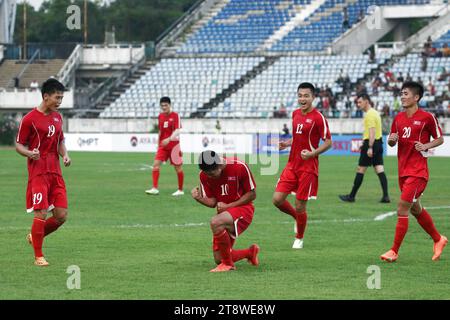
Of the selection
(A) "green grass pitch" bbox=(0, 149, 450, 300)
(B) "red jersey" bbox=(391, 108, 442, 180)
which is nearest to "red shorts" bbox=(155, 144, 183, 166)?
(A) "green grass pitch" bbox=(0, 149, 450, 300)

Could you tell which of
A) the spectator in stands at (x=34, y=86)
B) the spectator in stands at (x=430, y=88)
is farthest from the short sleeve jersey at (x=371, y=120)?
the spectator in stands at (x=34, y=86)

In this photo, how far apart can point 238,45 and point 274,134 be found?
47.6 feet

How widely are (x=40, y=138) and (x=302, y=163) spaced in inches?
156

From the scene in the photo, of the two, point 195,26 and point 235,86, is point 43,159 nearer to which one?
point 235,86

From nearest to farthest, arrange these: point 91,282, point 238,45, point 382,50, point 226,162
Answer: point 91,282, point 226,162, point 382,50, point 238,45

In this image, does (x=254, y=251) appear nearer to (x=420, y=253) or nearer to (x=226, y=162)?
(x=226, y=162)

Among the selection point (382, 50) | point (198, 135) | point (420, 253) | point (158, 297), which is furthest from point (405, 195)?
point (382, 50)

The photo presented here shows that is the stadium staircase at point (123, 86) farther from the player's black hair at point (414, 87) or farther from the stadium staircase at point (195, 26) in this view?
the player's black hair at point (414, 87)

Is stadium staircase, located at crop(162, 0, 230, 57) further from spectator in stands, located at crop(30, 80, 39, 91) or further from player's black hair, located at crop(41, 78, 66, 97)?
player's black hair, located at crop(41, 78, 66, 97)

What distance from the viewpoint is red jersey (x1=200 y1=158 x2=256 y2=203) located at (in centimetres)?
1195

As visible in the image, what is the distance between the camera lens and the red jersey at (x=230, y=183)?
11945 millimetres

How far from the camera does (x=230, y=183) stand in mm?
12016
